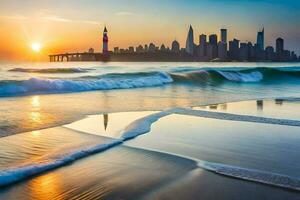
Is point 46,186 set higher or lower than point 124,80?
lower

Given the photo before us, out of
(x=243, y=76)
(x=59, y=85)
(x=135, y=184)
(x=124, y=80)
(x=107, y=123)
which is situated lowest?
(x=135, y=184)

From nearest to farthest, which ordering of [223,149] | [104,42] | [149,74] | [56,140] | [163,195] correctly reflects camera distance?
1. [163,195]
2. [223,149]
3. [56,140]
4. [149,74]
5. [104,42]

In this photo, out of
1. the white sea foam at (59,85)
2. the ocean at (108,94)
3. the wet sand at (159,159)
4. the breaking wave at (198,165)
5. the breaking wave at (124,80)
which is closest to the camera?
the wet sand at (159,159)

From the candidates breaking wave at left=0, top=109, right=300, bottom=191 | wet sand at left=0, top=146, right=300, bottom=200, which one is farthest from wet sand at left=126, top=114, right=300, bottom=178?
wet sand at left=0, top=146, right=300, bottom=200

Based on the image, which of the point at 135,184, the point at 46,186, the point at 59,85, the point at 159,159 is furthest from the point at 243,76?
the point at 46,186

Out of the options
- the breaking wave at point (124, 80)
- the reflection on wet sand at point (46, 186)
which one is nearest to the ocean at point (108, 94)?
the breaking wave at point (124, 80)

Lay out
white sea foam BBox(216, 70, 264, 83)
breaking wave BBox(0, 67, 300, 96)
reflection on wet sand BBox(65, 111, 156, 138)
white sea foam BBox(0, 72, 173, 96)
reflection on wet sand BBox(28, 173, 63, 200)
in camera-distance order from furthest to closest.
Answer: white sea foam BBox(216, 70, 264, 83) < breaking wave BBox(0, 67, 300, 96) < white sea foam BBox(0, 72, 173, 96) < reflection on wet sand BBox(65, 111, 156, 138) < reflection on wet sand BBox(28, 173, 63, 200)

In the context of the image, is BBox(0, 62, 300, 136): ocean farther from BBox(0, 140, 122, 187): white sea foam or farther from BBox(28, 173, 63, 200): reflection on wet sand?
BBox(28, 173, 63, 200): reflection on wet sand

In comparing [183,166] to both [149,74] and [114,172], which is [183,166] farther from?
[149,74]

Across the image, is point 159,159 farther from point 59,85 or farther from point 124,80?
point 124,80

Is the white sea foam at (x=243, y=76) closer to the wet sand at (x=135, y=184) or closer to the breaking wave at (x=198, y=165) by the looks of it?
the breaking wave at (x=198, y=165)

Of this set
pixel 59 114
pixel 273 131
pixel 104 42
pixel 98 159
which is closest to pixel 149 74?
pixel 59 114
